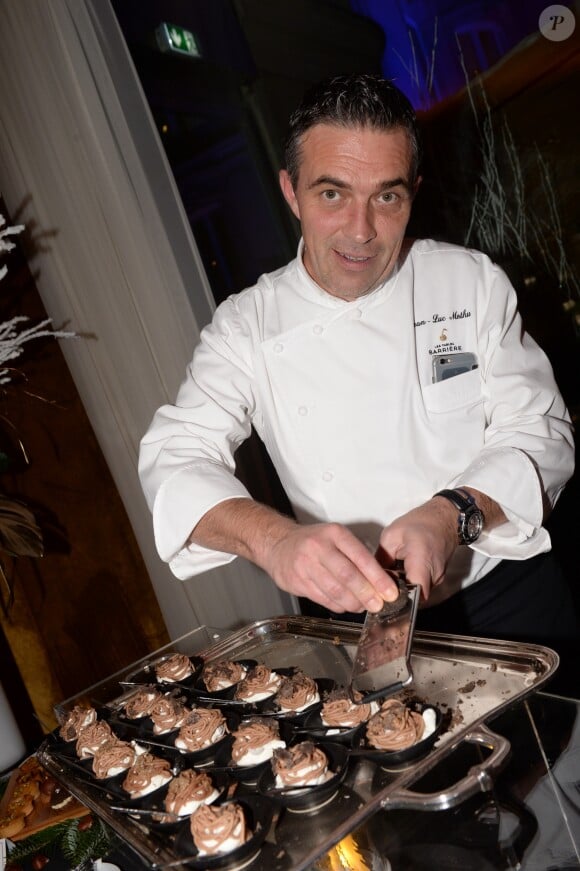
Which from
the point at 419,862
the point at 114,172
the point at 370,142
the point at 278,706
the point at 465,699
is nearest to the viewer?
the point at 419,862

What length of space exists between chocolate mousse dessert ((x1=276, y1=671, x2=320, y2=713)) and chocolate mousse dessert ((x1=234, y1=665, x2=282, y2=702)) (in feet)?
0.17

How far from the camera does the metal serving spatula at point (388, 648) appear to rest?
45.0 inches

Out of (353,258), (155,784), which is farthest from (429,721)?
(353,258)

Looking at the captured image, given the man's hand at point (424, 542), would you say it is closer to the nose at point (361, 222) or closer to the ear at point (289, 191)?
the nose at point (361, 222)

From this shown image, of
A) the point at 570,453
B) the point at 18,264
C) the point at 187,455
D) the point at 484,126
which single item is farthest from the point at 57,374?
the point at 570,453

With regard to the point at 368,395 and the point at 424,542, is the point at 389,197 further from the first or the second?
the point at 424,542

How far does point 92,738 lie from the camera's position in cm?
141

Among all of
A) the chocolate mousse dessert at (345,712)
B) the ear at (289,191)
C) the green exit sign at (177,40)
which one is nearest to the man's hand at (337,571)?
the chocolate mousse dessert at (345,712)

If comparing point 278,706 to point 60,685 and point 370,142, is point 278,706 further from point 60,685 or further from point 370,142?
point 60,685

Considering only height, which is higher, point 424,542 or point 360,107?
point 360,107

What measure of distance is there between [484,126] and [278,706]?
1.98 m

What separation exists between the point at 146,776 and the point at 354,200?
1133mm

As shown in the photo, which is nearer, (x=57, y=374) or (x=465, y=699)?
(x=465, y=699)

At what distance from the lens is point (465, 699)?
1.19 m
